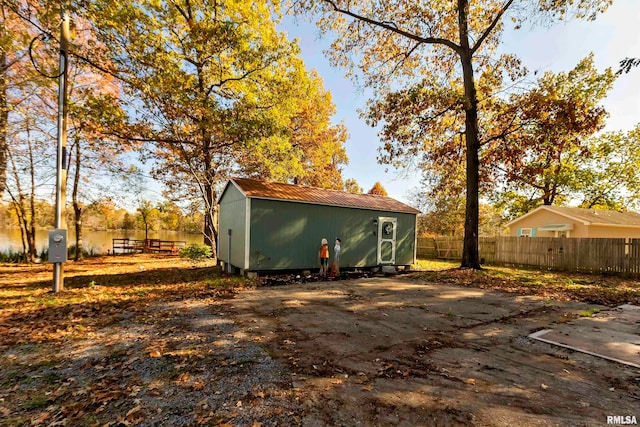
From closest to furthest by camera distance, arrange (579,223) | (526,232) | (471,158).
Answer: (471,158)
(579,223)
(526,232)

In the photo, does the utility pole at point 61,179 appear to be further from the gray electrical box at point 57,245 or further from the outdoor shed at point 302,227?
the outdoor shed at point 302,227

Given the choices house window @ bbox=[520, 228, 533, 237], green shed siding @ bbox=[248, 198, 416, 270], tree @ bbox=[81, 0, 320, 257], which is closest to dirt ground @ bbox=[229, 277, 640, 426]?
green shed siding @ bbox=[248, 198, 416, 270]

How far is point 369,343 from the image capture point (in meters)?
4.16

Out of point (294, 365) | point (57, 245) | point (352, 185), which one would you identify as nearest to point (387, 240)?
point (294, 365)

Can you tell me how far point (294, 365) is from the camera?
3.40m

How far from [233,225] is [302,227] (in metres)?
2.57

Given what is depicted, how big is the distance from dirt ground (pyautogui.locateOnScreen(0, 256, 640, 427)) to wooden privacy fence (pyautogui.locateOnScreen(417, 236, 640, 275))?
8.40 metres

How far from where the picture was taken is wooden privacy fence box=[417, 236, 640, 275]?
12000mm

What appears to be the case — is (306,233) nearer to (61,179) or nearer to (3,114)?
(61,179)

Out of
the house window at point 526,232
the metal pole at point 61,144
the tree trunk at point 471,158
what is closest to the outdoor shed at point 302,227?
the tree trunk at point 471,158

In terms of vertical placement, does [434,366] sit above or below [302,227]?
below

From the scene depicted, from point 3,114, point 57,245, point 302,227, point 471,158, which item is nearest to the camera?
point 57,245

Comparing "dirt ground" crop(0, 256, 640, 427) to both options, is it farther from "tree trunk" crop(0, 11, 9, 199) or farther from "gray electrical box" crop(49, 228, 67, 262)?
"tree trunk" crop(0, 11, 9, 199)

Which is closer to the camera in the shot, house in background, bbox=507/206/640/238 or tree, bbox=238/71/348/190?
tree, bbox=238/71/348/190
